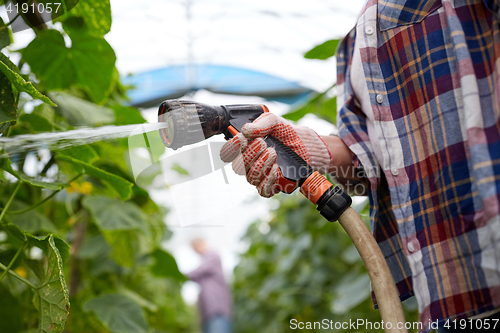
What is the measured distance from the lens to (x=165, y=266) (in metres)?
1.28

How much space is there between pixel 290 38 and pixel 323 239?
1765 millimetres

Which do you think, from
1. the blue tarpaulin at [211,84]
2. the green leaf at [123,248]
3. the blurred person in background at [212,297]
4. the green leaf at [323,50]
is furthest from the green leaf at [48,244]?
the blurred person in background at [212,297]

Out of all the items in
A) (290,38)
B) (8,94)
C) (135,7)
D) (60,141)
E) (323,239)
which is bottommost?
(323,239)

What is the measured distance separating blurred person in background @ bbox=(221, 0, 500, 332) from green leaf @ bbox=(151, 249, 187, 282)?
2.62ft

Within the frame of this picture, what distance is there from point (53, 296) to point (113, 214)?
0.49 meters

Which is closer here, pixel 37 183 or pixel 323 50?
pixel 37 183

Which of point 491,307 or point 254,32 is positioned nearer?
point 491,307

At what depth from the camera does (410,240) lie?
52cm

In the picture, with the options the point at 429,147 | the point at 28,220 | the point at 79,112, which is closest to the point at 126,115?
the point at 79,112

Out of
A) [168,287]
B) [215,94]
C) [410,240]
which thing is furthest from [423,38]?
[215,94]

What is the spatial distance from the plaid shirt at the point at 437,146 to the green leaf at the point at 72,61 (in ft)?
1.97

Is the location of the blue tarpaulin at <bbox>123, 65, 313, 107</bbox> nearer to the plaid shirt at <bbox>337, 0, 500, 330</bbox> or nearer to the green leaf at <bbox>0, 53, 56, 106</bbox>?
the plaid shirt at <bbox>337, 0, 500, 330</bbox>

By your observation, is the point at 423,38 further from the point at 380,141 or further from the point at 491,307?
the point at 491,307

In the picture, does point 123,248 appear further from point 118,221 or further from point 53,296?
point 53,296
